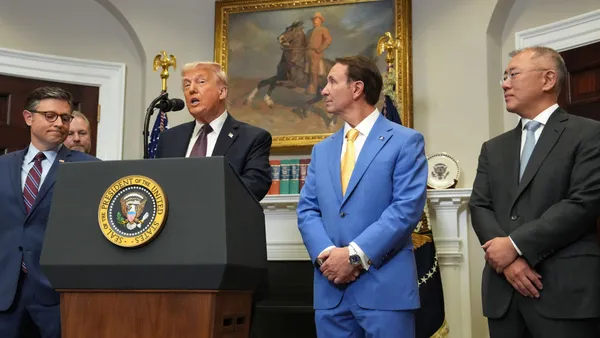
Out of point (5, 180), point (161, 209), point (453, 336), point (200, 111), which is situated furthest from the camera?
point (453, 336)

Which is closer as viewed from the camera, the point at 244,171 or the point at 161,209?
the point at 161,209

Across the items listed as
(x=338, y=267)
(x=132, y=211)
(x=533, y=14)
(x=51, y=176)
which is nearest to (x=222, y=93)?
(x=51, y=176)

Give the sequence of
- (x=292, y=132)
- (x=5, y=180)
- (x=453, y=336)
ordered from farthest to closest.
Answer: (x=292, y=132), (x=453, y=336), (x=5, y=180)

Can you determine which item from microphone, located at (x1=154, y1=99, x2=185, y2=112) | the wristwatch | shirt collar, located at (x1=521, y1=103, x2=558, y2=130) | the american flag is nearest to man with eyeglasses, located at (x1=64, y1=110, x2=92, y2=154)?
the american flag

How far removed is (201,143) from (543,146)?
4.36ft

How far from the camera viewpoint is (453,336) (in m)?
4.56

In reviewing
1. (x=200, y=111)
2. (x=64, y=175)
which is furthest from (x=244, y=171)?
(x=64, y=175)

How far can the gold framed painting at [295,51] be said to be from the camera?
5.15 metres

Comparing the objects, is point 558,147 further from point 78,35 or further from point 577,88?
point 78,35

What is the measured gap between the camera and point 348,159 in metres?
2.69

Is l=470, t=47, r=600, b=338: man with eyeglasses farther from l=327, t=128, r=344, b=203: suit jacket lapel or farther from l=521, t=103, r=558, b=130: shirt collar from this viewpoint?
l=327, t=128, r=344, b=203: suit jacket lapel

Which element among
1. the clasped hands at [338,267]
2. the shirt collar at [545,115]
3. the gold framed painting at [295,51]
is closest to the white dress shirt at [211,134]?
the clasped hands at [338,267]

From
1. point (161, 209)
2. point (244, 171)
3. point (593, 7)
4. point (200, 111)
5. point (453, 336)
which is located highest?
point (593, 7)

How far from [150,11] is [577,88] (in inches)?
125
